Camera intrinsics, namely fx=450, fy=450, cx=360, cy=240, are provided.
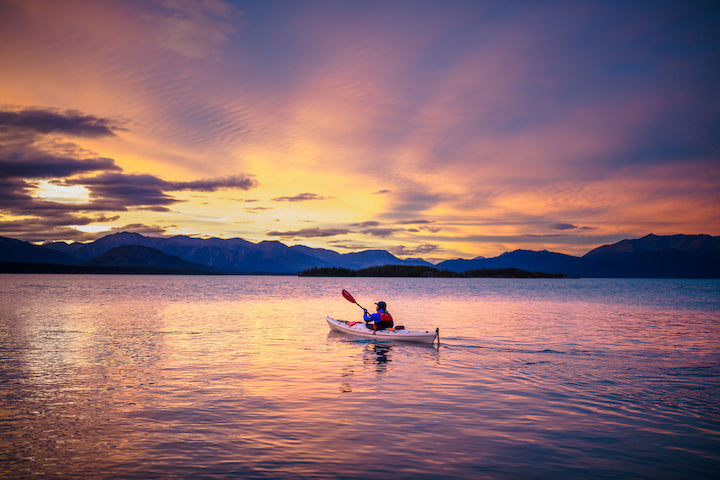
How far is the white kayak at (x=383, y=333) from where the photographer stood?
97.4ft

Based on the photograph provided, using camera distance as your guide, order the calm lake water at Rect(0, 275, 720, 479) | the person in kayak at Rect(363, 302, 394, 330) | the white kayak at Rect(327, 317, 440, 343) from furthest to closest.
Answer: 1. the person in kayak at Rect(363, 302, 394, 330)
2. the white kayak at Rect(327, 317, 440, 343)
3. the calm lake water at Rect(0, 275, 720, 479)

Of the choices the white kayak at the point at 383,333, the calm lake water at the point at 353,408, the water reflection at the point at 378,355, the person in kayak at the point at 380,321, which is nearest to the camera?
the calm lake water at the point at 353,408

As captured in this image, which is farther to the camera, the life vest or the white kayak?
the life vest

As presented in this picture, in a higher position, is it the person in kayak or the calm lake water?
the person in kayak

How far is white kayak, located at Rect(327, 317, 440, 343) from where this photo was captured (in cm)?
2969

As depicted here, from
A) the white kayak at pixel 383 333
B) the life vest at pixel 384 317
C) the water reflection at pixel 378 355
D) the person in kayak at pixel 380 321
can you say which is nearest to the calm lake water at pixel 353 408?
the water reflection at pixel 378 355

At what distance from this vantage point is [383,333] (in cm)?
3133

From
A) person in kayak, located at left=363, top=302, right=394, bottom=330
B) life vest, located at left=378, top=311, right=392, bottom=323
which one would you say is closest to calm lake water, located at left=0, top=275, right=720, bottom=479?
person in kayak, located at left=363, top=302, right=394, bottom=330

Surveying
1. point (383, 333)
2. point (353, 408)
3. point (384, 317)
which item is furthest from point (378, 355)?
point (353, 408)

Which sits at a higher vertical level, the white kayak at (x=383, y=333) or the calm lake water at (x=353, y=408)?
the white kayak at (x=383, y=333)

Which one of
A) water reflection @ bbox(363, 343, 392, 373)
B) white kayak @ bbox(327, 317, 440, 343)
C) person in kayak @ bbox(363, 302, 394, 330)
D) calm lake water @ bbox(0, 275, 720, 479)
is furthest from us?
person in kayak @ bbox(363, 302, 394, 330)

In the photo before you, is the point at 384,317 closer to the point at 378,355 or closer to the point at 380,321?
the point at 380,321

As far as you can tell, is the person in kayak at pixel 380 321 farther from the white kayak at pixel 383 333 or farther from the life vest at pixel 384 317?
the white kayak at pixel 383 333

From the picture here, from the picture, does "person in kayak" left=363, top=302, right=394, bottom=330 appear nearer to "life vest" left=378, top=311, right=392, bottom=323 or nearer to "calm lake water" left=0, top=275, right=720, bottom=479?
"life vest" left=378, top=311, right=392, bottom=323
